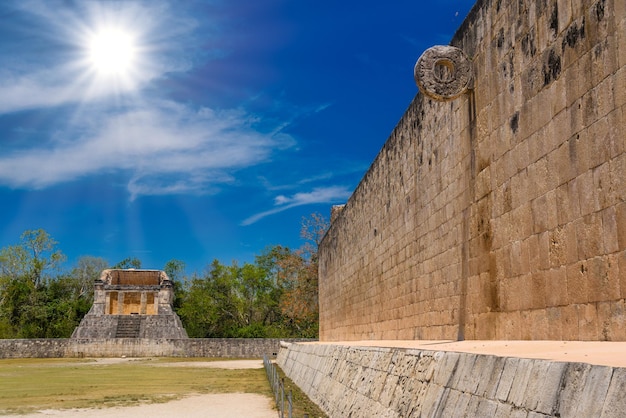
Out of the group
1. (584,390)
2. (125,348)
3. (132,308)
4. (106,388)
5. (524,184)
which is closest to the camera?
(584,390)

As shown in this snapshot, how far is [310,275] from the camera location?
35.7m

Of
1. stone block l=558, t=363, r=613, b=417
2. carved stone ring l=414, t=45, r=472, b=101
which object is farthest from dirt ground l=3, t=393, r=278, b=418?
stone block l=558, t=363, r=613, b=417

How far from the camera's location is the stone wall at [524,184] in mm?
4707

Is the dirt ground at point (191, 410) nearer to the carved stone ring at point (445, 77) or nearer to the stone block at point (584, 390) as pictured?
the carved stone ring at point (445, 77)

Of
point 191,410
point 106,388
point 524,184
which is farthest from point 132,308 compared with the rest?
point 524,184

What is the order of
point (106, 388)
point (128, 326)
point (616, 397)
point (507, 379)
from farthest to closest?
point (128, 326), point (106, 388), point (507, 379), point (616, 397)

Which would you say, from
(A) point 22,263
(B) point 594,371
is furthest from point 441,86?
(A) point 22,263

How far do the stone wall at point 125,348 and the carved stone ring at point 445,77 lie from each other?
26889 mm

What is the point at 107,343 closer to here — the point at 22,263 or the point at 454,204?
the point at 22,263

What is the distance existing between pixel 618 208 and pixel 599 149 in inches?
20.5

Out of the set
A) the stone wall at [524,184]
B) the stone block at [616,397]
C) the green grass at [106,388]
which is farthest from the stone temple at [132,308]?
the stone block at [616,397]

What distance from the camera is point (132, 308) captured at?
145 feet

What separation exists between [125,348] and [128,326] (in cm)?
570

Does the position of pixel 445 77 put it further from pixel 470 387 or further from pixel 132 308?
pixel 132 308
